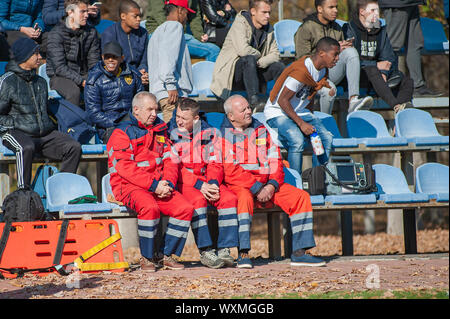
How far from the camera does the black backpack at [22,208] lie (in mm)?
6695

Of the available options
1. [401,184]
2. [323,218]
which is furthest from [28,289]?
[323,218]

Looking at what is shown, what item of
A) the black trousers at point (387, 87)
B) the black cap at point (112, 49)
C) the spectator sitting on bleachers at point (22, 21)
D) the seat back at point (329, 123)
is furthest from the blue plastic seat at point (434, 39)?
the spectator sitting on bleachers at point (22, 21)

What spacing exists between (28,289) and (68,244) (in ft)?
3.32

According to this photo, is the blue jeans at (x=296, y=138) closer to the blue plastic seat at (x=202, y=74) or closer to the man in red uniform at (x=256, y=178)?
the man in red uniform at (x=256, y=178)

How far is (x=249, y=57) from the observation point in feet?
28.6

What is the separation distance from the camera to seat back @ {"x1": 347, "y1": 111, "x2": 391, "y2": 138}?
8.60m

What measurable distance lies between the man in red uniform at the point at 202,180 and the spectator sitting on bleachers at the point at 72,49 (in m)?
2.06

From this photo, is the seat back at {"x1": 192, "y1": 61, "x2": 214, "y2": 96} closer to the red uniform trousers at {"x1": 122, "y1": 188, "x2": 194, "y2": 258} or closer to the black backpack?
the red uniform trousers at {"x1": 122, "y1": 188, "x2": 194, "y2": 258}

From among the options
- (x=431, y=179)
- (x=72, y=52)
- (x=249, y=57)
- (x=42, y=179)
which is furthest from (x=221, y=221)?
(x=72, y=52)

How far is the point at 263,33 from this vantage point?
356 inches

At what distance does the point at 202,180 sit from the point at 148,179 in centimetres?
59

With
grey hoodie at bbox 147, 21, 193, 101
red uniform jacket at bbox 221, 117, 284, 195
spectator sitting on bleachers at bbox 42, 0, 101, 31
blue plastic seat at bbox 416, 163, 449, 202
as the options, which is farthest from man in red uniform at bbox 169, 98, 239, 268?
spectator sitting on bleachers at bbox 42, 0, 101, 31

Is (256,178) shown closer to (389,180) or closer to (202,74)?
(389,180)
